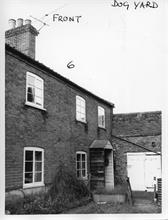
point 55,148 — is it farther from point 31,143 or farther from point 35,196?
point 35,196

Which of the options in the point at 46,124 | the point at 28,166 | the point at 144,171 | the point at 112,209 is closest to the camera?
the point at 112,209

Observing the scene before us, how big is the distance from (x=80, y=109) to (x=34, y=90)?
3608mm

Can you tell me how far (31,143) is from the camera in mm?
10461

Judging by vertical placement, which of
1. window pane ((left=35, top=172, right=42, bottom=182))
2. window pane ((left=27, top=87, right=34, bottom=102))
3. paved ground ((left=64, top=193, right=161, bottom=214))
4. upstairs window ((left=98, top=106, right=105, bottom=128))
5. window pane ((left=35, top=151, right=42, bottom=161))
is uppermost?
window pane ((left=27, top=87, right=34, bottom=102))

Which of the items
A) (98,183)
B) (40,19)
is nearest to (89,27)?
(40,19)

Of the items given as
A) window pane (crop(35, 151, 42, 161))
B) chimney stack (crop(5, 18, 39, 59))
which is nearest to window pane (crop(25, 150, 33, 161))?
window pane (crop(35, 151, 42, 161))

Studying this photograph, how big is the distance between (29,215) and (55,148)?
Result: 4306 millimetres

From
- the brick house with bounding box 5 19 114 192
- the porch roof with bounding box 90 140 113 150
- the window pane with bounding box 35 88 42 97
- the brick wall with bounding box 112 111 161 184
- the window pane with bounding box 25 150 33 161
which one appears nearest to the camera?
the brick house with bounding box 5 19 114 192

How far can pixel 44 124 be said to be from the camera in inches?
444

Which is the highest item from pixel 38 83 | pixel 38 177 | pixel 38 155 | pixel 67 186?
pixel 38 83

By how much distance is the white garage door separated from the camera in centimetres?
1338

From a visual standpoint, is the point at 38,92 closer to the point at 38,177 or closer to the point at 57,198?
the point at 38,177

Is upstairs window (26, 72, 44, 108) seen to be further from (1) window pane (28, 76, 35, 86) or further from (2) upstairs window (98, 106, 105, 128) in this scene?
(2) upstairs window (98, 106, 105, 128)

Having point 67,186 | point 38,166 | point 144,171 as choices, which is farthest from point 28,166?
point 144,171
